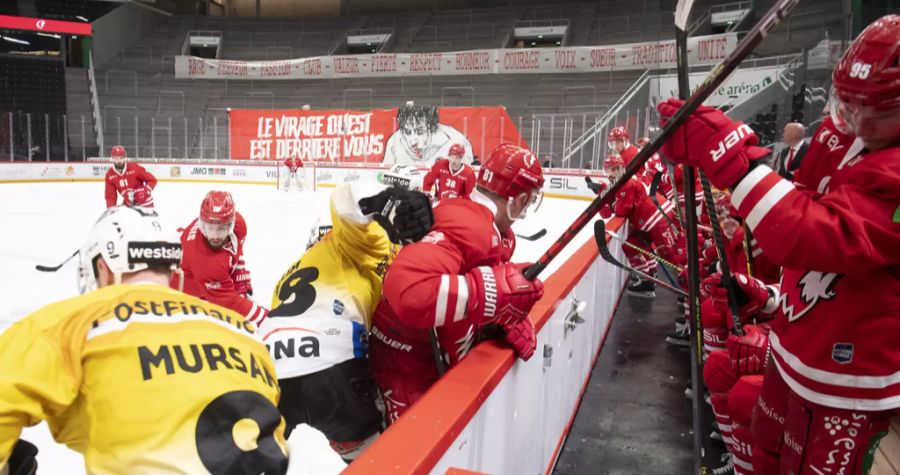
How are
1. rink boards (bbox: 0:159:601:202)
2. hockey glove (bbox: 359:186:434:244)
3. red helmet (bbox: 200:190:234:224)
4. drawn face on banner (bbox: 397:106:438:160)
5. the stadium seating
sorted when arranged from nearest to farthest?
hockey glove (bbox: 359:186:434:244) < red helmet (bbox: 200:190:234:224) < rink boards (bbox: 0:159:601:202) < drawn face on banner (bbox: 397:106:438:160) < the stadium seating

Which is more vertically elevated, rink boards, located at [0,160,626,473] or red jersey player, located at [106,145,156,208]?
red jersey player, located at [106,145,156,208]

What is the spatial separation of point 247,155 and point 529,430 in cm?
1724

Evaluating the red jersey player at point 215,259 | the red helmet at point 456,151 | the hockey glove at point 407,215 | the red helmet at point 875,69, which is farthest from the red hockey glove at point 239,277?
the red helmet at point 456,151

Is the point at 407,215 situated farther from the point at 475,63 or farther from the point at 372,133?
the point at 475,63

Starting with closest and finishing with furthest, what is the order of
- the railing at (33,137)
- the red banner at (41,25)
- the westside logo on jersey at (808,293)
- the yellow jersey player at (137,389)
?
the yellow jersey player at (137,389) < the westside logo on jersey at (808,293) < the railing at (33,137) < the red banner at (41,25)

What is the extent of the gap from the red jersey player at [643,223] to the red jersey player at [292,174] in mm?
9896

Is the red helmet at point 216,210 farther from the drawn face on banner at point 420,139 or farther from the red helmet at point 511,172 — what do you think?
the drawn face on banner at point 420,139

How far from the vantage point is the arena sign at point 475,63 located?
1783 centimetres

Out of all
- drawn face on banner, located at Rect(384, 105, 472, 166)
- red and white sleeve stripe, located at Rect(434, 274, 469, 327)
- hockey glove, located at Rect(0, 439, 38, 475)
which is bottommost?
hockey glove, located at Rect(0, 439, 38, 475)

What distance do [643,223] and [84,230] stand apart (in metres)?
7.13

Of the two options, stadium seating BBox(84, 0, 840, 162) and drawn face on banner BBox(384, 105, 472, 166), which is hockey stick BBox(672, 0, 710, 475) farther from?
stadium seating BBox(84, 0, 840, 162)

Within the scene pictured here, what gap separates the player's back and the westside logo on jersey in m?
1.26

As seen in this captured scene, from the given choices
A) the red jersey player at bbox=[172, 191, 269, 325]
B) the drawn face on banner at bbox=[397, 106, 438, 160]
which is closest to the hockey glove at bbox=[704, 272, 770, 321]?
the red jersey player at bbox=[172, 191, 269, 325]

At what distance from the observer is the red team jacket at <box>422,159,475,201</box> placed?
27.3 feet
